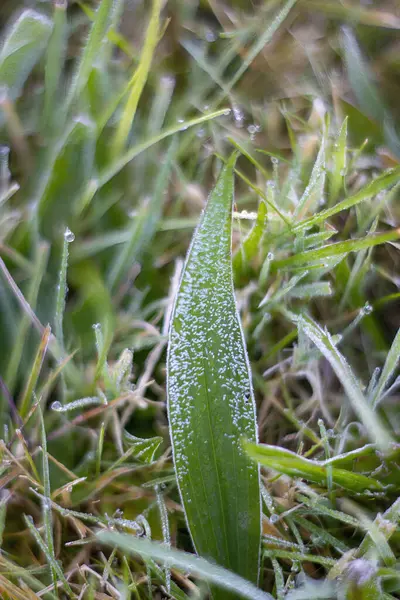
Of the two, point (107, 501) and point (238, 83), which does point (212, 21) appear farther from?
point (107, 501)

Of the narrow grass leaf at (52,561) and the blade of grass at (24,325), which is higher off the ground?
the blade of grass at (24,325)

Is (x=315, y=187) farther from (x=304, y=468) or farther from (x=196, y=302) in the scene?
(x=304, y=468)

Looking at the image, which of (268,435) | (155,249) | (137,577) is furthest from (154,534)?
(155,249)

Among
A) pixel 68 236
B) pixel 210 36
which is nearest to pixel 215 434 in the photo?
pixel 68 236

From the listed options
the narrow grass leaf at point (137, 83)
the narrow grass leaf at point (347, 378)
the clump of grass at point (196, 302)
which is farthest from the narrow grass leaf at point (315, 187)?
the narrow grass leaf at point (137, 83)

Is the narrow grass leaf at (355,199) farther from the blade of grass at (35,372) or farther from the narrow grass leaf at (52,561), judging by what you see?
the narrow grass leaf at (52,561)

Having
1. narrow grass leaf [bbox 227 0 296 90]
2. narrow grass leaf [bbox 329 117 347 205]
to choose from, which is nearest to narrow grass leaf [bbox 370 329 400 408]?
narrow grass leaf [bbox 329 117 347 205]
